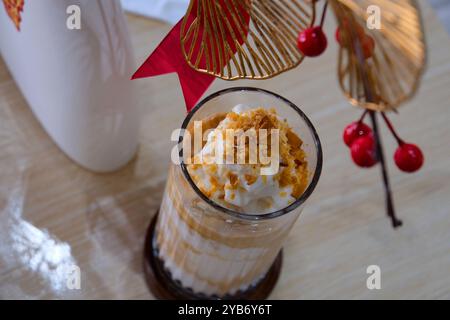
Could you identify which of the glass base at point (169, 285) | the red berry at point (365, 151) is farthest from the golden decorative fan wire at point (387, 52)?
the glass base at point (169, 285)

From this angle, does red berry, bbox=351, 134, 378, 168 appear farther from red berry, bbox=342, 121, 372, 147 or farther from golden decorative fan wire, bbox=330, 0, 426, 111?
golden decorative fan wire, bbox=330, 0, 426, 111

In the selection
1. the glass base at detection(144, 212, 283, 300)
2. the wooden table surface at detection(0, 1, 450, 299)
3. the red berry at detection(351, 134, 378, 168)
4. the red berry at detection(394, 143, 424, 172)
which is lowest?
the glass base at detection(144, 212, 283, 300)

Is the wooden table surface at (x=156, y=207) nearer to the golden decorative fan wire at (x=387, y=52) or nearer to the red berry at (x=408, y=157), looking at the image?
the red berry at (x=408, y=157)

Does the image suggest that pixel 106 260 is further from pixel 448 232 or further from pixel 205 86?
pixel 448 232

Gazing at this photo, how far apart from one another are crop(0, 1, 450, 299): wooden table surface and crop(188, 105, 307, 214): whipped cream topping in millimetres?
177

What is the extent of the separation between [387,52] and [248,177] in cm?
16

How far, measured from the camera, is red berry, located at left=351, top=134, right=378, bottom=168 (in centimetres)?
54

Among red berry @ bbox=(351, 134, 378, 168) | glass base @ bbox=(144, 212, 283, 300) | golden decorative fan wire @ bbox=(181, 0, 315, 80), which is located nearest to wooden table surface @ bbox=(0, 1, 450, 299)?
glass base @ bbox=(144, 212, 283, 300)

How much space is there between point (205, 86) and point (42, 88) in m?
0.19

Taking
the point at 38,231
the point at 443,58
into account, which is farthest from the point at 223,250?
the point at 443,58

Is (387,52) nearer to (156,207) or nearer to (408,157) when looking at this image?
(408,157)

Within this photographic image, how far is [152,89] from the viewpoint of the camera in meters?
0.69

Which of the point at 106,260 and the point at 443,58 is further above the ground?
the point at 443,58

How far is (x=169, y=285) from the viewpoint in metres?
0.60
